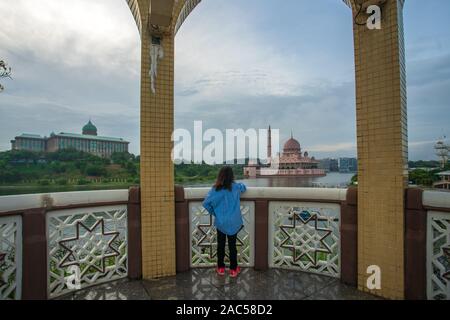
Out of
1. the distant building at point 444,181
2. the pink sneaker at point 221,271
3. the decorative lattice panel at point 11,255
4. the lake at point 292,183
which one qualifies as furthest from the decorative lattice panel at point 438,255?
the decorative lattice panel at point 11,255

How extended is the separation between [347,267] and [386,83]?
1996mm

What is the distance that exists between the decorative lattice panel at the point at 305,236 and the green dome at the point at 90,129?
65436 millimetres

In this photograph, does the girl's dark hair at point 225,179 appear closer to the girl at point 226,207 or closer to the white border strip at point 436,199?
the girl at point 226,207

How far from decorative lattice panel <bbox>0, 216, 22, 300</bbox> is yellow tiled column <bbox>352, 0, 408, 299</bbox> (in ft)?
11.0

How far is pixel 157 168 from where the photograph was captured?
293 cm

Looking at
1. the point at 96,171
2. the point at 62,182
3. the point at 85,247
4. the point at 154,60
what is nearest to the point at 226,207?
the point at 85,247

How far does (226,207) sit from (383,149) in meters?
1.74

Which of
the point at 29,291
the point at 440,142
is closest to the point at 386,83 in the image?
the point at 29,291

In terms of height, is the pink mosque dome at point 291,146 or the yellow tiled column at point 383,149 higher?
the pink mosque dome at point 291,146

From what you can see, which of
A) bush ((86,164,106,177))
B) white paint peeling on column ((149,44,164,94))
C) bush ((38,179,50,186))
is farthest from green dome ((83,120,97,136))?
white paint peeling on column ((149,44,164,94))

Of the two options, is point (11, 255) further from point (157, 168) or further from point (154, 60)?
point (154, 60)

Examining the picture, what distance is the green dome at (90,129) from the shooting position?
59544mm

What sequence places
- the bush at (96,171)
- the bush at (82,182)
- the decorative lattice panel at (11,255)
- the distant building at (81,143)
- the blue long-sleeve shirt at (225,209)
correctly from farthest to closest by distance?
the distant building at (81,143)
the bush at (96,171)
the bush at (82,182)
the blue long-sleeve shirt at (225,209)
the decorative lattice panel at (11,255)

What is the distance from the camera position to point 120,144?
51031 millimetres
